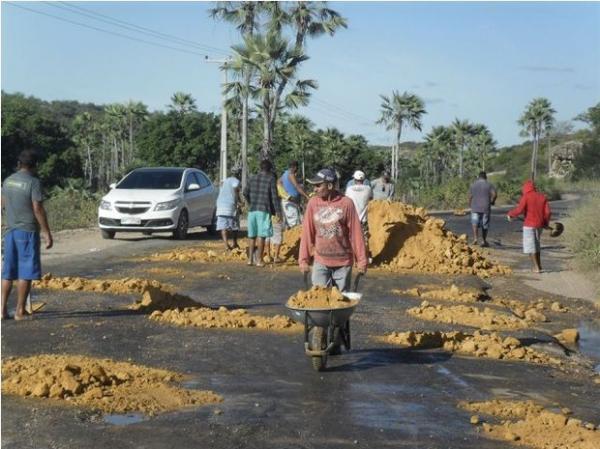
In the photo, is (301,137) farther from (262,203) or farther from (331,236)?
(331,236)

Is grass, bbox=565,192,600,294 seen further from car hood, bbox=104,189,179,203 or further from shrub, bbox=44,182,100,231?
shrub, bbox=44,182,100,231

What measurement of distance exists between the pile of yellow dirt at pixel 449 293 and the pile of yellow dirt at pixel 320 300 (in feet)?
18.3

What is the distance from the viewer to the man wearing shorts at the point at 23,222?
402 inches

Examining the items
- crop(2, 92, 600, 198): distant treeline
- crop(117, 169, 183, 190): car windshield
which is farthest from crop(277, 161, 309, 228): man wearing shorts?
crop(2, 92, 600, 198): distant treeline

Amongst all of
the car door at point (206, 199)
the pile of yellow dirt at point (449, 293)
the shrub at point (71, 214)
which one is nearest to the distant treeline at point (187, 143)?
the shrub at point (71, 214)

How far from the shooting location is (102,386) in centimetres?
729

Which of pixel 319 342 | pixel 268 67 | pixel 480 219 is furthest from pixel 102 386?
pixel 268 67

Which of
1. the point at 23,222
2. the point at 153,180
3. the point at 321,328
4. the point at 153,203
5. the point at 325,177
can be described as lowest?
the point at 321,328

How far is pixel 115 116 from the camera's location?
9356cm

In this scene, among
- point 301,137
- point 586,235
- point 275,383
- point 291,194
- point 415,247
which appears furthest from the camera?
point 301,137

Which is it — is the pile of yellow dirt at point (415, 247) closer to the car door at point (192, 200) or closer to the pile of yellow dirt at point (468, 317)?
the car door at point (192, 200)

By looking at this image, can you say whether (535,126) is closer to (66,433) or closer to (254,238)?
(254,238)

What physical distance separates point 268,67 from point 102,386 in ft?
122

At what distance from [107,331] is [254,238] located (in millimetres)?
6919
